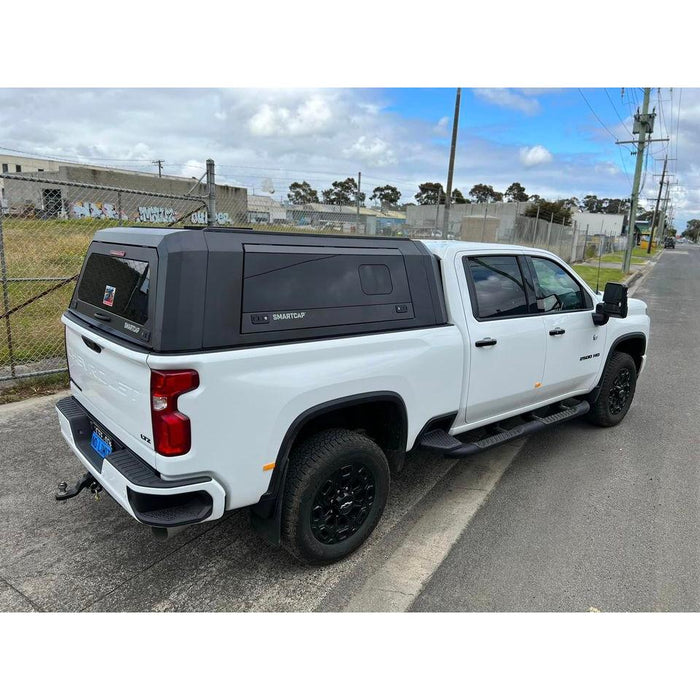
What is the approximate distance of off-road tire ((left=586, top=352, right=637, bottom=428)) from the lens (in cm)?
500

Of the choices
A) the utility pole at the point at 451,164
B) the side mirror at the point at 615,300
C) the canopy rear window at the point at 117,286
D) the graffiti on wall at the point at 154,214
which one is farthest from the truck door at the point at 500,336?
the utility pole at the point at 451,164

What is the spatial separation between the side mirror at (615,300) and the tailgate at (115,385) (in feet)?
12.6

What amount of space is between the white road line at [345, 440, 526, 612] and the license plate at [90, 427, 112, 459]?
5.15 ft

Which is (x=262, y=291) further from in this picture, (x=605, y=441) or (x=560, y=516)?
(x=605, y=441)

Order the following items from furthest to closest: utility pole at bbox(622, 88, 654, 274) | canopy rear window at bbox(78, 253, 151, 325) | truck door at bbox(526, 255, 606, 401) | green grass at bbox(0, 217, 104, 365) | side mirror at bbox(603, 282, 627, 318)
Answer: utility pole at bbox(622, 88, 654, 274) < green grass at bbox(0, 217, 104, 365) < side mirror at bbox(603, 282, 627, 318) < truck door at bbox(526, 255, 606, 401) < canopy rear window at bbox(78, 253, 151, 325)

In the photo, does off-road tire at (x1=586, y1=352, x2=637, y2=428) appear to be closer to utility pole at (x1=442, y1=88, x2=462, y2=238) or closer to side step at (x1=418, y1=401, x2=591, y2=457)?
side step at (x1=418, y1=401, x2=591, y2=457)

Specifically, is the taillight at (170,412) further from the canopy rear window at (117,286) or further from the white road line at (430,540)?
the white road line at (430,540)

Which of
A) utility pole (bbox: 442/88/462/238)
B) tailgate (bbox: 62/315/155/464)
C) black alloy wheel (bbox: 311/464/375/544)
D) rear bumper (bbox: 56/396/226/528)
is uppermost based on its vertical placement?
utility pole (bbox: 442/88/462/238)

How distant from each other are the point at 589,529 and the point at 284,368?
2.40 m

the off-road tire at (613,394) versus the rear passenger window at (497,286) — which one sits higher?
the rear passenger window at (497,286)

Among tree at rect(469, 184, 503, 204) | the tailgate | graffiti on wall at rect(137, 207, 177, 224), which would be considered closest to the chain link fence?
graffiti on wall at rect(137, 207, 177, 224)

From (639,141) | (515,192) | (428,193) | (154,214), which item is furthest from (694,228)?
(154,214)

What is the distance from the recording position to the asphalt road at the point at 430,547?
2.78 m

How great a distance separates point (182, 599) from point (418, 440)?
1.66 metres
